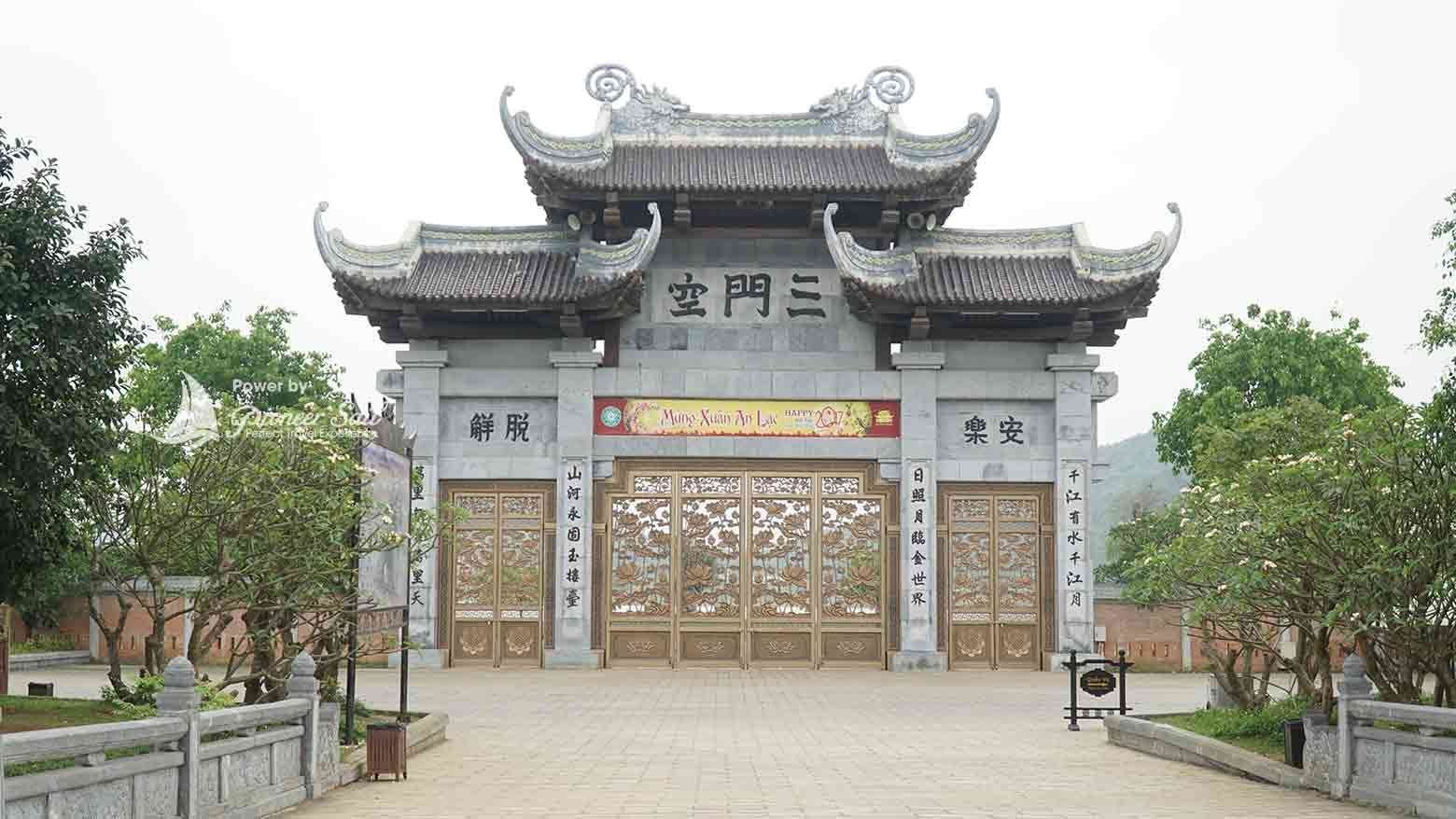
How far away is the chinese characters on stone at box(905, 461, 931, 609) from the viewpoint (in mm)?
24750

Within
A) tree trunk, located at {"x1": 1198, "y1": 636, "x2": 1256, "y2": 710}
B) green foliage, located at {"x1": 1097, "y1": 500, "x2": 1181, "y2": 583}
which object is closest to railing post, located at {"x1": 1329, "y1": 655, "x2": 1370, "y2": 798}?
tree trunk, located at {"x1": 1198, "y1": 636, "x2": 1256, "y2": 710}

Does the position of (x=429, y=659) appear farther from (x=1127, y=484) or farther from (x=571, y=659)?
(x=1127, y=484)

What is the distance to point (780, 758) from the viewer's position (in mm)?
13500

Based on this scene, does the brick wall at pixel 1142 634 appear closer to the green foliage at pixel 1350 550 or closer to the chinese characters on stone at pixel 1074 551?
the chinese characters on stone at pixel 1074 551

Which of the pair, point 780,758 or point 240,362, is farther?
point 240,362

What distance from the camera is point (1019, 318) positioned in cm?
2555

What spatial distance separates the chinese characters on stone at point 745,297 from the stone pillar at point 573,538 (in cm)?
207

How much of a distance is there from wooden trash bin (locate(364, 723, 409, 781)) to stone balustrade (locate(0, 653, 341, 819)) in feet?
1.14

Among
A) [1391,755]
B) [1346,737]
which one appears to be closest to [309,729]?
[1346,737]

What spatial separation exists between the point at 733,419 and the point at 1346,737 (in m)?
14.7

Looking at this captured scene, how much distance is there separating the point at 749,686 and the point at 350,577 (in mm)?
9446

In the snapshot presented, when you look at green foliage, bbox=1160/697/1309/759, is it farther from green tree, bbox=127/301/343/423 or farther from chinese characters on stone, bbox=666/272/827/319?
green tree, bbox=127/301/343/423

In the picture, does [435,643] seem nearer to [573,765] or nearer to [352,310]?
[352,310]

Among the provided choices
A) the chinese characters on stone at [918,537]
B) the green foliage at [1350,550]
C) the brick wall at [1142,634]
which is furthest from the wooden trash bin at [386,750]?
the brick wall at [1142,634]
